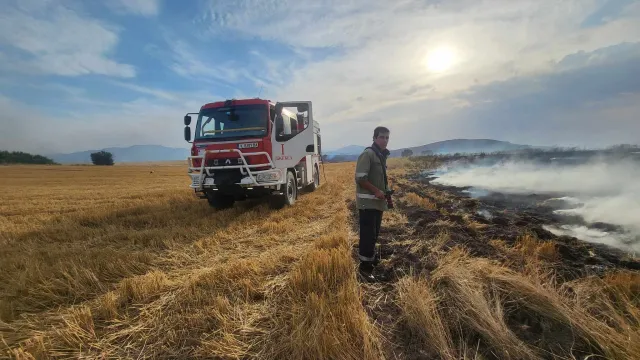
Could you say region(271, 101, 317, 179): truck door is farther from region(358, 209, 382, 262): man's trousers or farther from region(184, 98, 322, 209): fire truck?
region(358, 209, 382, 262): man's trousers

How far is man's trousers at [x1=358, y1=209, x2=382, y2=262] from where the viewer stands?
14.4 feet

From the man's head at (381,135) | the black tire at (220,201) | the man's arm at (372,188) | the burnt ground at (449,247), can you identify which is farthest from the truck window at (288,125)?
the man's arm at (372,188)

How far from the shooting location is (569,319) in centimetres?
266

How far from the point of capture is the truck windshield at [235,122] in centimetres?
856

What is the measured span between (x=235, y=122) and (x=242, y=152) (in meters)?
1.05

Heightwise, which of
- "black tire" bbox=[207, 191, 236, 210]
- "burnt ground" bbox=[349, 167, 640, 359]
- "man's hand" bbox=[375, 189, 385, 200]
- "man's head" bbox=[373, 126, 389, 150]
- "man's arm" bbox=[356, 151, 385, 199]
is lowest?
"burnt ground" bbox=[349, 167, 640, 359]

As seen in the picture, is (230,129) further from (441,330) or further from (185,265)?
(441,330)

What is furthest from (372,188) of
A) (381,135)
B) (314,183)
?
(314,183)

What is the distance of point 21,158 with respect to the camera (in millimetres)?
76000

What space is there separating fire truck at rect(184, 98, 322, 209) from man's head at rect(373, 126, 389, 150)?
4322 millimetres

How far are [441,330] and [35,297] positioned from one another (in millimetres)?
4411

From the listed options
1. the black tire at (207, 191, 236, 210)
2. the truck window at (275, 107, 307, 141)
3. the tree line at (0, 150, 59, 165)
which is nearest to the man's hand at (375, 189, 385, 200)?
the truck window at (275, 107, 307, 141)

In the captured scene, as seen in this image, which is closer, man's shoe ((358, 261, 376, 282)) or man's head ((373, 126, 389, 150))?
man's shoe ((358, 261, 376, 282))

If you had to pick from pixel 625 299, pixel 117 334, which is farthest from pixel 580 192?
pixel 117 334
